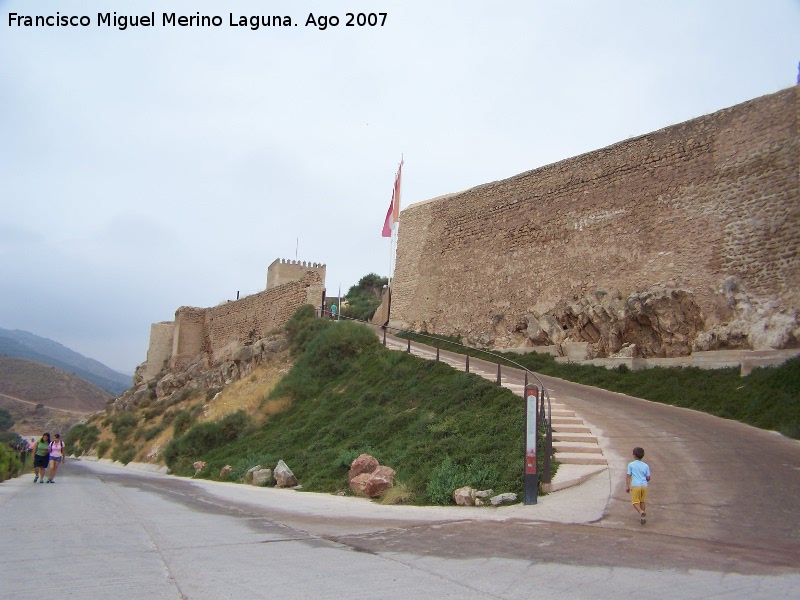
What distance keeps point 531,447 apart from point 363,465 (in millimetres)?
3896

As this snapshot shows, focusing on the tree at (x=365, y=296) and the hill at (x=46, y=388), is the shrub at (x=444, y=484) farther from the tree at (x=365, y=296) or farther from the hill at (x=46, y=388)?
the hill at (x=46, y=388)

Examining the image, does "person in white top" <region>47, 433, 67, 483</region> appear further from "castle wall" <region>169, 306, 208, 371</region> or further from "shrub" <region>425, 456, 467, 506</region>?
"castle wall" <region>169, 306, 208, 371</region>

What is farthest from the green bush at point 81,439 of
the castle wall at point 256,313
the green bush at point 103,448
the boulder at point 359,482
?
the boulder at point 359,482

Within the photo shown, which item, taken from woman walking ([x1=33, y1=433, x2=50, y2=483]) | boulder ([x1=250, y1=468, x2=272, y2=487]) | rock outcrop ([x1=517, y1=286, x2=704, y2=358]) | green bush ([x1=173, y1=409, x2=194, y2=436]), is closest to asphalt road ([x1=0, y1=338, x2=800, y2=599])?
boulder ([x1=250, y1=468, x2=272, y2=487])

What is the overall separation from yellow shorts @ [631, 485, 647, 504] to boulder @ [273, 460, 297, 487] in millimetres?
7834

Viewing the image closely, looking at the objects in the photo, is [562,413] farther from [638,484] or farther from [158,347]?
[158,347]

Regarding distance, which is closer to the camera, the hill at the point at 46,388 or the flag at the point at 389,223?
the flag at the point at 389,223

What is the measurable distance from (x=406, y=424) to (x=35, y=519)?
7707 mm

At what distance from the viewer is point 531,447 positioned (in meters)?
8.70

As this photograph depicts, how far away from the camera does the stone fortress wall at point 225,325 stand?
28.5 metres

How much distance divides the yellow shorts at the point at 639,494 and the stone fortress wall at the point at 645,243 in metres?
9.09

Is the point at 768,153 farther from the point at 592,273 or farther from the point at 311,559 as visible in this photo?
the point at 311,559

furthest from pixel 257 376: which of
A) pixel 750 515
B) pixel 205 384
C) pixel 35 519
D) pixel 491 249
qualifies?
pixel 750 515

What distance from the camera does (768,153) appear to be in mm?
16828
